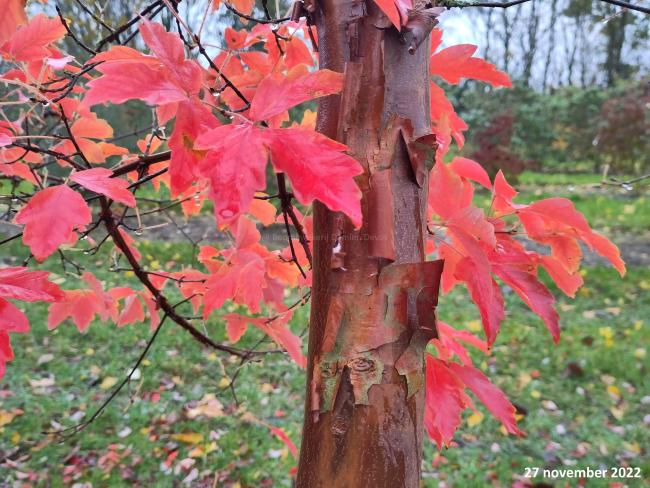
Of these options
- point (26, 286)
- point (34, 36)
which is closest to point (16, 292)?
point (26, 286)

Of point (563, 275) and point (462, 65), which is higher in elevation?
point (462, 65)

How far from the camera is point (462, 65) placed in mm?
842

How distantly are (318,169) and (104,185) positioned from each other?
1.24 ft

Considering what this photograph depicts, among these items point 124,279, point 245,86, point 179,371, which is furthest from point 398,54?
point 124,279

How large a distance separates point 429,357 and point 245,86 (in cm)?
65

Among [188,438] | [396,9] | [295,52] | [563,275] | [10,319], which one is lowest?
[188,438]

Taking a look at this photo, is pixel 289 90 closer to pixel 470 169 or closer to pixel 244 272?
pixel 470 169

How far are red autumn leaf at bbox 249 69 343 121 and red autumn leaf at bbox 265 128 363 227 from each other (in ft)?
0.14

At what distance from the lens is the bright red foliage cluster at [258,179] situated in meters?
0.56

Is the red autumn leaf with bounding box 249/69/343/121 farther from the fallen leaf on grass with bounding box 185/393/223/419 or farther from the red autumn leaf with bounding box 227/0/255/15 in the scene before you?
the fallen leaf on grass with bounding box 185/393/223/419

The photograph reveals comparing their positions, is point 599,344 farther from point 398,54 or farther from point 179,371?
point 398,54

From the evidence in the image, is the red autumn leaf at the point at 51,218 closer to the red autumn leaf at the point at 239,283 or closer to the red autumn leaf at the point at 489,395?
the red autumn leaf at the point at 239,283

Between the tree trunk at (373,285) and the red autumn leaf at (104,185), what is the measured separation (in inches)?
11.7

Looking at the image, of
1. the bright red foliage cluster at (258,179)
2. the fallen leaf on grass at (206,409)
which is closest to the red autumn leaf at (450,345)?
the bright red foliage cluster at (258,179)
